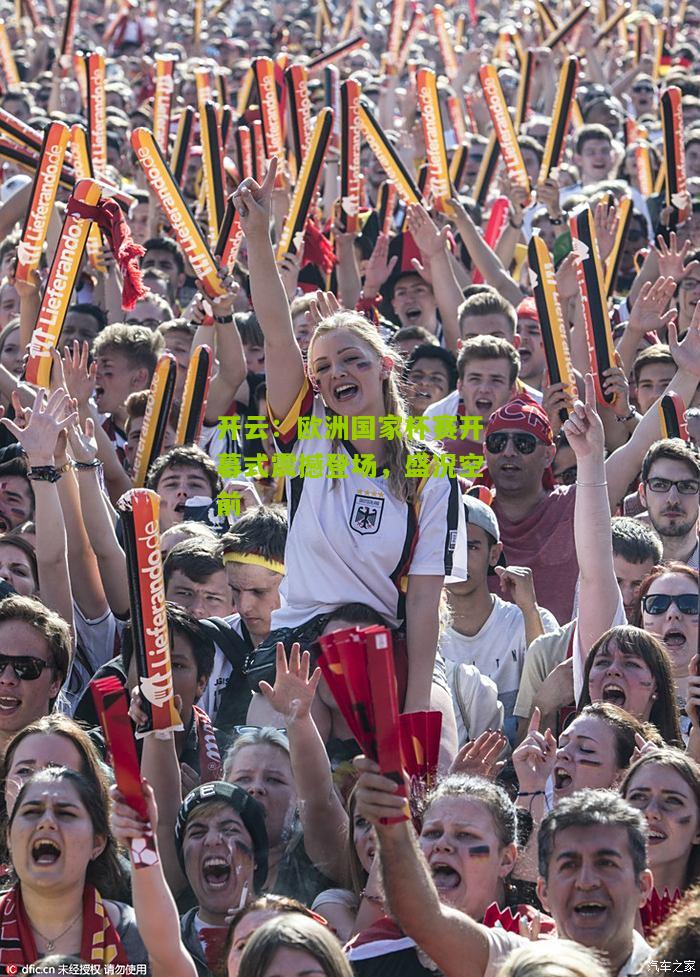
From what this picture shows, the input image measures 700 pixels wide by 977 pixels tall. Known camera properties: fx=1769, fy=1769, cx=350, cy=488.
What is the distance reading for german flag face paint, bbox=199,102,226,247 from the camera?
31.3 feet

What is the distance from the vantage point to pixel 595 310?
26.5ft

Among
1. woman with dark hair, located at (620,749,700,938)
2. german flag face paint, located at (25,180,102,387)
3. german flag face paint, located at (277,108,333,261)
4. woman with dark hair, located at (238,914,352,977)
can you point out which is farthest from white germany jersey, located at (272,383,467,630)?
german flag face paint, located at (277,108,333,261)

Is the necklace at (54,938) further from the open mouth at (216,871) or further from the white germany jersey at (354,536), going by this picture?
the white germany jersey at (354,536)

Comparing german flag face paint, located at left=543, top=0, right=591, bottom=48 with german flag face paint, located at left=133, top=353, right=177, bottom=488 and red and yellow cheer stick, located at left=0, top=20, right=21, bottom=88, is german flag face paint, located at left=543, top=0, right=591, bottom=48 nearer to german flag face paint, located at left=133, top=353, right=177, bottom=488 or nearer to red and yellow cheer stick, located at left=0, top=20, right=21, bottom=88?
red and yellow cheer stick, located at left=0, top=20, right=21, bottom=88

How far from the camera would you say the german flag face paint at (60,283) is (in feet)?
23.6

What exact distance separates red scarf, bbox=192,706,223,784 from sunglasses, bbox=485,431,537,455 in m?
1.96

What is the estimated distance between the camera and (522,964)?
3.35 m

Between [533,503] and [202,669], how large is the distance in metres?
1.90

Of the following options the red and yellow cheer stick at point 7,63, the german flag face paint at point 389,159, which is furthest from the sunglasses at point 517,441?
the red and yellow cheer stick at point 7,63

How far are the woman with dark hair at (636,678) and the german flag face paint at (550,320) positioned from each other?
2.47 meters

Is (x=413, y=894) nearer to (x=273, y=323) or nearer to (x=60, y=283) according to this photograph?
(x=273, y=323)

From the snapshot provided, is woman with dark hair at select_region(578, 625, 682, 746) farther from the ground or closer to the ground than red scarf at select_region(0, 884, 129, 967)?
farther from the ground

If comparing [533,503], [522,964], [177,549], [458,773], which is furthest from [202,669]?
[522,964]

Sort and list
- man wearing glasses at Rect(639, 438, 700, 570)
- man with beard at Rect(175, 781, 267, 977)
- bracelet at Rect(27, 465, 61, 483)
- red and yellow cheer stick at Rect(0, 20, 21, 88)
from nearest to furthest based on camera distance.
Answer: man with beard at Rect(175, 781, 267, 977) < bracelet at Rect(27, 465, 61, 483) < man wearing glasses at Rect(639, 438, 700, 570) < red and yellow cheer stick at Rect(0, 20, 21, 88)
